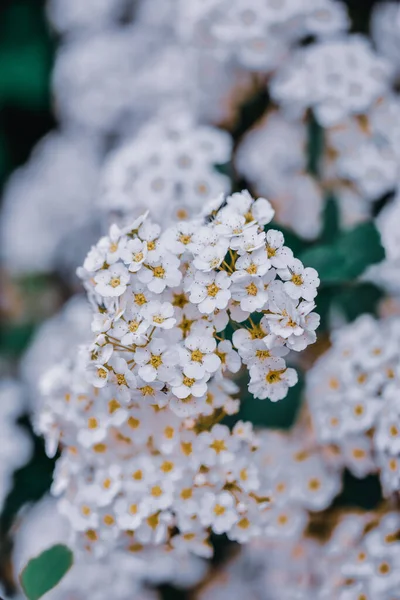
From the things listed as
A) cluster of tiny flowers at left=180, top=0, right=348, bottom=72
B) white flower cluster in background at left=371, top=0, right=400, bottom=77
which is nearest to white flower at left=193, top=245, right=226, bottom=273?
cluster of tiny flowers at left=180, top=0, right=348, bottom=72

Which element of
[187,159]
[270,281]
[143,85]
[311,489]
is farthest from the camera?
[143,85]

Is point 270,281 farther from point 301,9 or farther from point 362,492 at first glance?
point 301,9

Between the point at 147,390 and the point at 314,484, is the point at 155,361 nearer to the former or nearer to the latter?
the point at 147,390

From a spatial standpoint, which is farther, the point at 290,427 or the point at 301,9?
the point at 301,9

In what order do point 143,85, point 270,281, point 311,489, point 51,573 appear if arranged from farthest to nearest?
1. point 143,85
2. point 311,489
3. point 51,573
4. point 270,281

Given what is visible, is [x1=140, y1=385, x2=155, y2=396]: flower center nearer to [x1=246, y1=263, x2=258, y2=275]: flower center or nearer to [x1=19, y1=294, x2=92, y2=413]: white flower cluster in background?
[x1=246, y1=263, x2=258, y2=275]: flower center

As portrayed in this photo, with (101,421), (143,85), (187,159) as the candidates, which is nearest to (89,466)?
(101,421)
